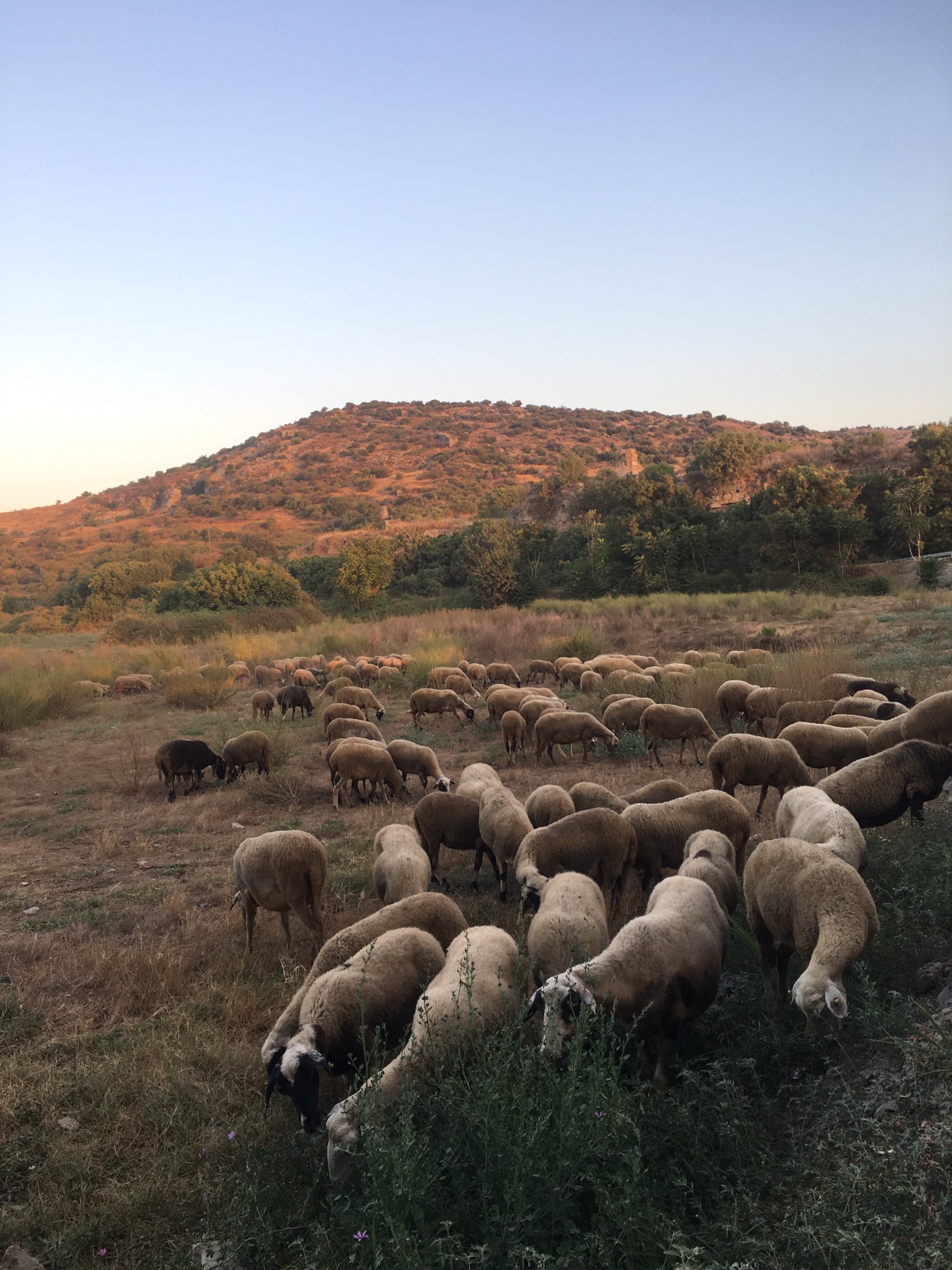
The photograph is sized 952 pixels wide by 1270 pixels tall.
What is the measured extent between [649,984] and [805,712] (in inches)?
272

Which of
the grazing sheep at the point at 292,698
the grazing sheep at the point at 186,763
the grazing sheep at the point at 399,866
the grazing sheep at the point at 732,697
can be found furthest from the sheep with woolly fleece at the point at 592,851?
the grazing sheep at the point at 292,698

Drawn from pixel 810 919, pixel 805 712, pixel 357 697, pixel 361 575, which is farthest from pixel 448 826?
pixel 361 575

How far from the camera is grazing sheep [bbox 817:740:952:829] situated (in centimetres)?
562

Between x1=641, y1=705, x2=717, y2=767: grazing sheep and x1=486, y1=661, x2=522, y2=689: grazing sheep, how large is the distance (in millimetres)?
7265

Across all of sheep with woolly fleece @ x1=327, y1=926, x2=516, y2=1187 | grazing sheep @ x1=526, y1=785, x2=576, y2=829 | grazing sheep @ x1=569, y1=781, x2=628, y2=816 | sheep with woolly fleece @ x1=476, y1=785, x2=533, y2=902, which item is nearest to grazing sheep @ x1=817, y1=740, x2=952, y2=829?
grazing sheep @ x1=569, y1=781, x2=628, y2=816

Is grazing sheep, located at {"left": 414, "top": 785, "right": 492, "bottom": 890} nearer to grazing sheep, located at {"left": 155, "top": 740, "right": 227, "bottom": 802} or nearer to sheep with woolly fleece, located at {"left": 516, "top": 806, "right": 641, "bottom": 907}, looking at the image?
sheep with woolly fleece, located at {"left": 516, "top": 806, "right": 641, "bottom": 907}

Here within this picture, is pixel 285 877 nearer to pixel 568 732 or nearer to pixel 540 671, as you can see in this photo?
pixel 568 732

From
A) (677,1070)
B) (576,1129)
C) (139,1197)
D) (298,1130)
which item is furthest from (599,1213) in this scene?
(139,1197)

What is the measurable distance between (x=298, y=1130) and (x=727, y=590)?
30953mm

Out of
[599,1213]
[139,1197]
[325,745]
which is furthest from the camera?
[325,745]

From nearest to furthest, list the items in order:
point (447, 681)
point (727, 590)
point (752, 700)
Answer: point (752, 700) → point (447, 681) → point (727, 590)

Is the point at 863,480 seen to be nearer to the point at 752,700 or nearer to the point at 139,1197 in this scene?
the point at 752,700

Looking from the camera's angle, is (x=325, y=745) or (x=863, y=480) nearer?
(x=325, y=745)

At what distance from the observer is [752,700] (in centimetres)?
1053
